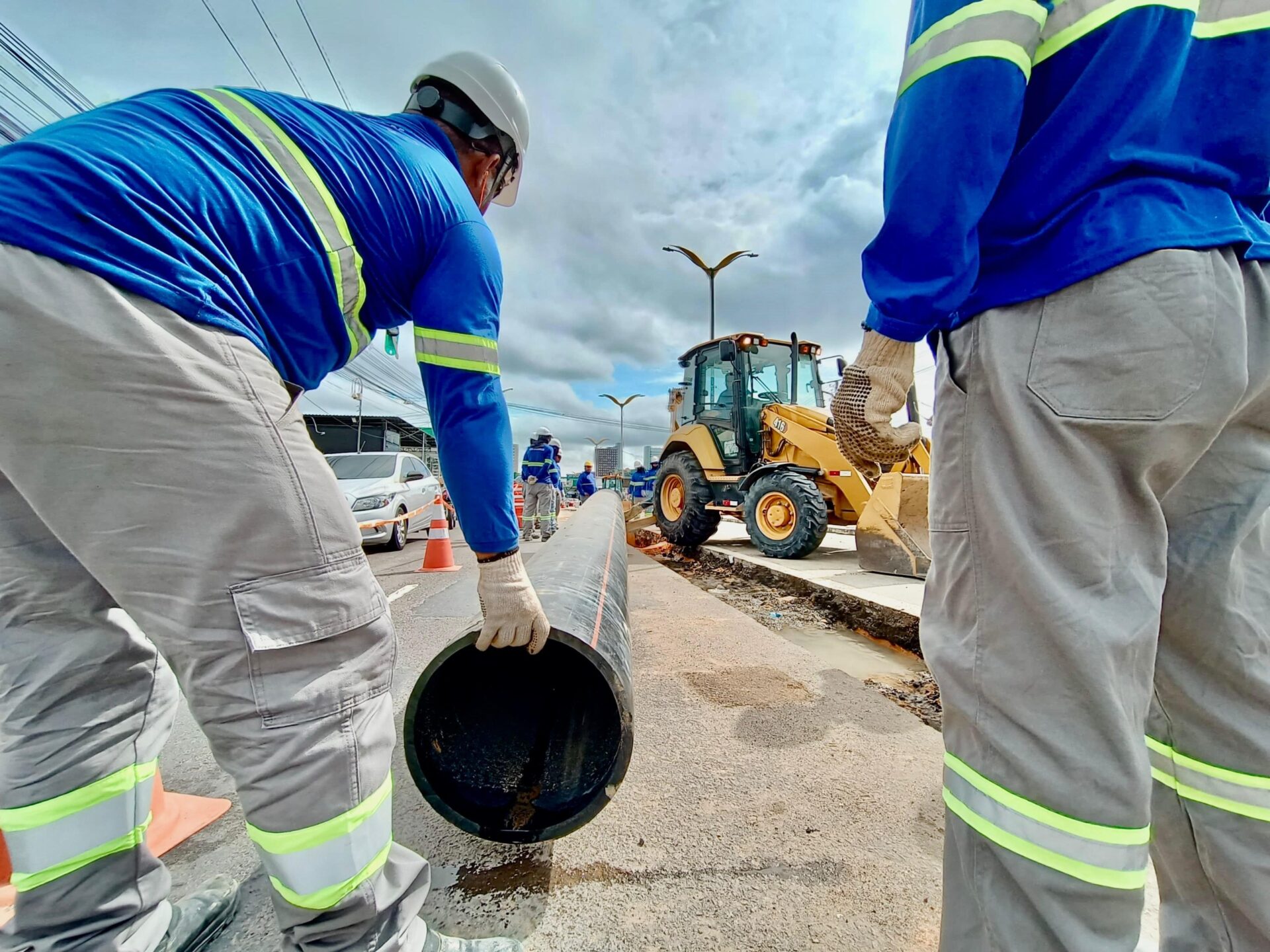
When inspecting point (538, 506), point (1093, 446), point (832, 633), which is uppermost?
point (1093, 446)

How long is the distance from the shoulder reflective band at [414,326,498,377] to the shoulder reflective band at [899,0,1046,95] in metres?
0.97

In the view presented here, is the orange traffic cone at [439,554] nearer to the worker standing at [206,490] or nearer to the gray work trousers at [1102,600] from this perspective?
the worker standing at [206,490]

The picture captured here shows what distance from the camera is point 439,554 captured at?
612 centimetres

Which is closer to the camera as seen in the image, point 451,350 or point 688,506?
point 451,350

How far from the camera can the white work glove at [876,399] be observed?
1.04m

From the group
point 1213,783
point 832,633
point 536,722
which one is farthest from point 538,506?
point 1213,783

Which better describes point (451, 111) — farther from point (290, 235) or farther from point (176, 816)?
point (176, 816)

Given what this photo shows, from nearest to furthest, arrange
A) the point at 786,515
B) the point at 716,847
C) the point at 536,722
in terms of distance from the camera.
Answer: the point at 716,847
the point at 536,722
the point at 786,515

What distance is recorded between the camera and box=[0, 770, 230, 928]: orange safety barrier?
138cm

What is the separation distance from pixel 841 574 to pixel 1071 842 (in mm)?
4598

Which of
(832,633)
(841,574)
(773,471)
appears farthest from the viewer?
(773,471)

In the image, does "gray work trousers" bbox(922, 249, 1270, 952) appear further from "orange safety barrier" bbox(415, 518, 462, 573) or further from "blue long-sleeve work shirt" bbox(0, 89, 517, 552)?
"orange safety barrier" bbox(415, 518, 462, 573)

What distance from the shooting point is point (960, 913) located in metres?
0.82

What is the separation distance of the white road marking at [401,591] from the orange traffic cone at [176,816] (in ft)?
9.15
